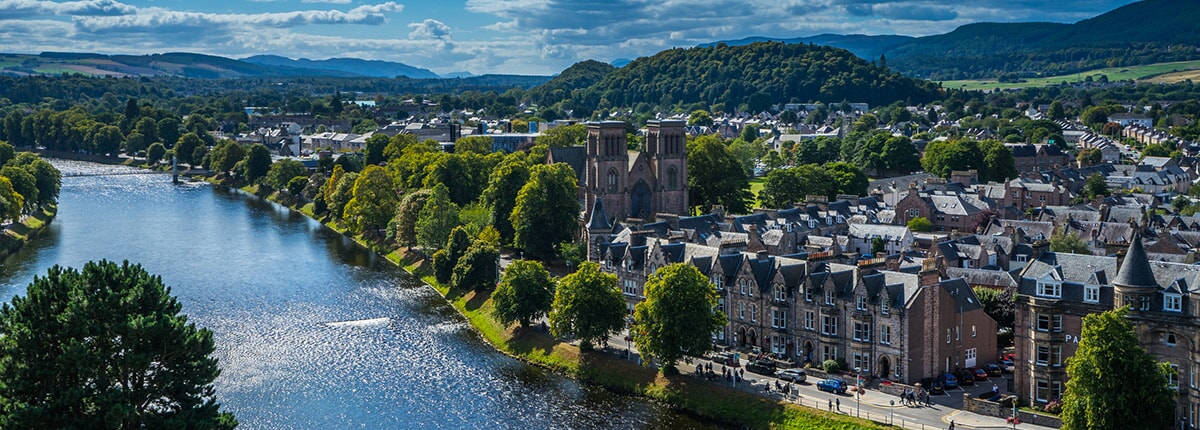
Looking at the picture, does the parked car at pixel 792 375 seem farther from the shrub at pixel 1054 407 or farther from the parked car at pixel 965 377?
the shrub at pixel 1054 407

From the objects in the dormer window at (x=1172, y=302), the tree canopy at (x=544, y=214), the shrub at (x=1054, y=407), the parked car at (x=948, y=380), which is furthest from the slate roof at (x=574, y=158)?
the dormer window at (x=1172, y=302)

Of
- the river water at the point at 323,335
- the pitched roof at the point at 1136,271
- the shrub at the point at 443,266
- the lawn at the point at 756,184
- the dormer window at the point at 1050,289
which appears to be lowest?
the river water at the point at 323,335

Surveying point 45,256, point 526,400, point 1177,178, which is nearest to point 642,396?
point 526,400

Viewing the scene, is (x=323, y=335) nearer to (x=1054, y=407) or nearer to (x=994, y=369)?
(x=994, y=369)

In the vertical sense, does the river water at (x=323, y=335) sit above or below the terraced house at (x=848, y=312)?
below

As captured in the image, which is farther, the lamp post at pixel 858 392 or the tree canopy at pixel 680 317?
the tree canopy at pixel 680 317

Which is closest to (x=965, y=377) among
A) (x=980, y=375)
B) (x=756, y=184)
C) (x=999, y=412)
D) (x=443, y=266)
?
(x=980, y=375)

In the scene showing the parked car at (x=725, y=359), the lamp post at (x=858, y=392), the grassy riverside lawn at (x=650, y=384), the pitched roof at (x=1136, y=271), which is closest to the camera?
the pitched roof at (x=1136, y=271)
